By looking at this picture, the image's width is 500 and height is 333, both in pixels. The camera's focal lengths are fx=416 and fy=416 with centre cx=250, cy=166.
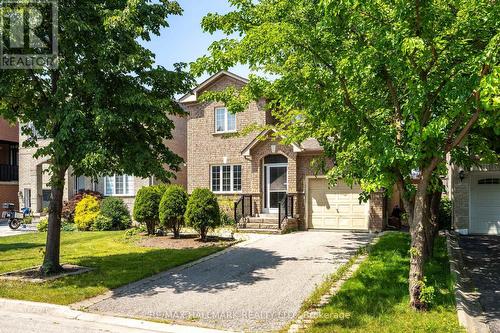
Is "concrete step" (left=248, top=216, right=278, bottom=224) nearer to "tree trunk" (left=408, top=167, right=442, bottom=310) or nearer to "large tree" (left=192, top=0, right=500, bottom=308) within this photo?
"large tree" (left=192, top=0, right=500, bottom=308)

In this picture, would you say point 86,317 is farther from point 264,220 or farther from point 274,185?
point 274,185

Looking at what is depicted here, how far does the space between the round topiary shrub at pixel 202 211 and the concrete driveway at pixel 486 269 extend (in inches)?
326

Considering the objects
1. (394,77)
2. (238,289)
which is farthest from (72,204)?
(394,77)

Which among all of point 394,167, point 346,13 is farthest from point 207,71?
point 394,167

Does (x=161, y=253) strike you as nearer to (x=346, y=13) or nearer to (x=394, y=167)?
(x=394, y=167)

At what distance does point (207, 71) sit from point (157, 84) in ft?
5.76

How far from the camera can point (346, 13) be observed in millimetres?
6785

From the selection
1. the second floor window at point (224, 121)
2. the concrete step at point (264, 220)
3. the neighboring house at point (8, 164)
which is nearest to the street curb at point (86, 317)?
the concrete step at point (264, 220)

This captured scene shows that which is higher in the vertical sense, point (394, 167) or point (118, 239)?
point (394, 167)

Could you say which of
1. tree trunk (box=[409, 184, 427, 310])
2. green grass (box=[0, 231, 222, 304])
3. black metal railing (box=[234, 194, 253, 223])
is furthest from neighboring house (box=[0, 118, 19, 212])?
tree trunk (box=[409, 184, 427, 310])

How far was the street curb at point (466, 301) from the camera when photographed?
6498 mm

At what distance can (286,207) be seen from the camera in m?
18.5

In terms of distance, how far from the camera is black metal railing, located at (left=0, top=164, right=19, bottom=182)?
105 feet

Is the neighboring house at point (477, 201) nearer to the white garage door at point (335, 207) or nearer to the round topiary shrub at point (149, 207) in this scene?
the white garage door at point (335, 207)
